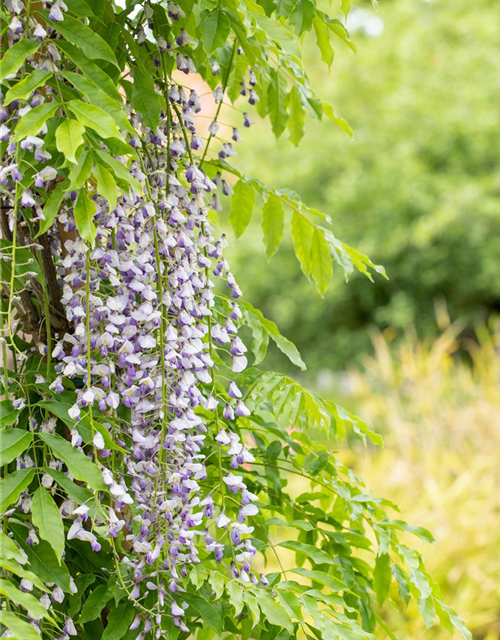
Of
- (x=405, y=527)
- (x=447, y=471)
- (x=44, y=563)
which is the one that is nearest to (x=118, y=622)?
(x=44, y=563)

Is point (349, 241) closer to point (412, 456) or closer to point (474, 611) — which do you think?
point (412, 456)

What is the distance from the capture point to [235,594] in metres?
1.08

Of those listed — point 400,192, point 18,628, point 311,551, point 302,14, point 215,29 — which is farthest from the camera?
point 400,192

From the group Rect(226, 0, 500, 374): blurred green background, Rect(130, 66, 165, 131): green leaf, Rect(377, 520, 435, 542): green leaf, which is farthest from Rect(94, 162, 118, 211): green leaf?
Rect(226, 0, 500, 374): blurred green background

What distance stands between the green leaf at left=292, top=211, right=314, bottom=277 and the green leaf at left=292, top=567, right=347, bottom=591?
52 cm

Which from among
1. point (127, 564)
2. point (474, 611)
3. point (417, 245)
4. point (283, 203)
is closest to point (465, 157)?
point (417, 245)

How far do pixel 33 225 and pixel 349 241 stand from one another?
7619mm

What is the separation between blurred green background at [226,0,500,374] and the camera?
8.22 m

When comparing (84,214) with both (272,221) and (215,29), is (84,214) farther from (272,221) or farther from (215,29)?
(272,221)

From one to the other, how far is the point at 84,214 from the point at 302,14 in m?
0.48

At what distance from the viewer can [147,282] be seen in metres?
1.06

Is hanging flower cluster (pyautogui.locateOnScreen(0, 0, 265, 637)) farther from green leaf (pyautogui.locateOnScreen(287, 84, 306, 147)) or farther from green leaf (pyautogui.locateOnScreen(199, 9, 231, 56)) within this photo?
green leaf (pyautogui.locateOnScreen(287, 84, 306, 147))

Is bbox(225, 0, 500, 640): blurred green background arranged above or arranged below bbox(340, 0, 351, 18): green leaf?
above

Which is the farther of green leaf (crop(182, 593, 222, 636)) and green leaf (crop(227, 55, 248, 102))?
green leaf (crop(227, 55, 248, 102))
